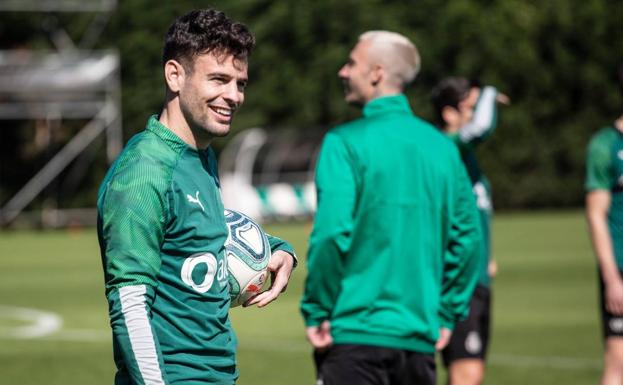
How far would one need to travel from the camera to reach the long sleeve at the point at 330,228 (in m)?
5.37

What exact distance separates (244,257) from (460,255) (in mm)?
1564

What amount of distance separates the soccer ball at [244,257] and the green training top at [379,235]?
2.64 ft

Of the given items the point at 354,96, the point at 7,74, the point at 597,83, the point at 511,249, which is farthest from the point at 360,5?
the point at 354,96

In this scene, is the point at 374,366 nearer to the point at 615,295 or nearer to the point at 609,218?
the point at 615,295

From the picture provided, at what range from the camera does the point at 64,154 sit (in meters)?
39.4

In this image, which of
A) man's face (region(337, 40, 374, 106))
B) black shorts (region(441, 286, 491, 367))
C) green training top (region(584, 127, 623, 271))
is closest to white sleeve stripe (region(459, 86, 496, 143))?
green training top (region(584, 127, 623, 271))

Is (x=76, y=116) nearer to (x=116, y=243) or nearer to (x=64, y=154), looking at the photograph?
(x=64, y=154)

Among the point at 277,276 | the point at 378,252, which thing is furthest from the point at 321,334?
the point at 277,276

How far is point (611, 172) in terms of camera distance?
804 cm

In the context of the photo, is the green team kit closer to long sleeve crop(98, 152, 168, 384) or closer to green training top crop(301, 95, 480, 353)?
long sleeve crop(98, 152, 168, 384)

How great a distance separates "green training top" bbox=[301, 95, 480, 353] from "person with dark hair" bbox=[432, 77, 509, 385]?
2.60 metres

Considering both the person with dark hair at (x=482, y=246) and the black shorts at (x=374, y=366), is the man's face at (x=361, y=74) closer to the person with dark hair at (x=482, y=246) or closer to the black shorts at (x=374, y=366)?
the black shorts at (x=374, y=366)


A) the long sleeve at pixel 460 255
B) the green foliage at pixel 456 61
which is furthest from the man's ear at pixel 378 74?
the green foliage at pixel 456 61

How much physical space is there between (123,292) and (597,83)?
43230 millimetres
